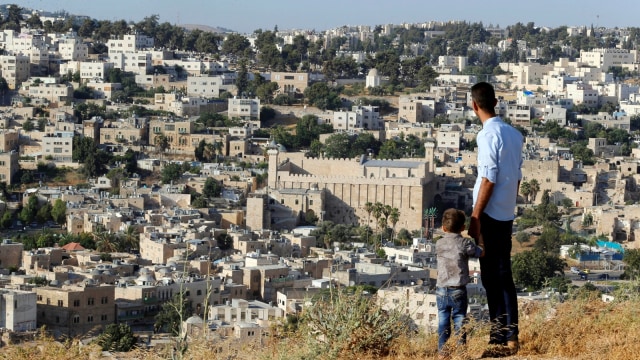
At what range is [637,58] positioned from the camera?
59.8 meters

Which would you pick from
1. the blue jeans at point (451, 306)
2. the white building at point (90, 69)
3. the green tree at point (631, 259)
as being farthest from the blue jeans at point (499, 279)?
the white building at point (90, 69)

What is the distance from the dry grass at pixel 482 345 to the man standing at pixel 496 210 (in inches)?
3.3

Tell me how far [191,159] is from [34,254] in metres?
12.6

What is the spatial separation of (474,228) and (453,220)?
0.43 feet

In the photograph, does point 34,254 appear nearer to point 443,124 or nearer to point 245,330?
point 245,330

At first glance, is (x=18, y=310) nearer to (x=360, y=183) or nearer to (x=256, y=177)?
(x=360, y=183)

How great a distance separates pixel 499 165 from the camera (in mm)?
5867

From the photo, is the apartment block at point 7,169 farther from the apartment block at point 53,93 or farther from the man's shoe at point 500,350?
the man's shoe at point 500,350

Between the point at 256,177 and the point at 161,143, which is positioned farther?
the point at 161,143

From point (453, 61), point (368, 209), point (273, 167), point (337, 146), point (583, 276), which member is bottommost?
point (583, 276)

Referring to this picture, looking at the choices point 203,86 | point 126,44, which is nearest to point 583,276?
point 203,86

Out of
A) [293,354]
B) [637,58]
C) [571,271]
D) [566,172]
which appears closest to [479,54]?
[637,58]

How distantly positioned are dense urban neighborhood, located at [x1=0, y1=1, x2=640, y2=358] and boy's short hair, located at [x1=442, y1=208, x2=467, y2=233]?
438 millimetres

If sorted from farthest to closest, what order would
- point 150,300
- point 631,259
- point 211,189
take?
point 211,189 < point 631,259 < point 150,300
